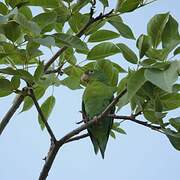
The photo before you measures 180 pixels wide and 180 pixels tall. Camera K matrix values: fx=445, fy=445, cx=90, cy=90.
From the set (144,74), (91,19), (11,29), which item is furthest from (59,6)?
(144,74)

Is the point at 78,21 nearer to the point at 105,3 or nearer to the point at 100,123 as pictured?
the point at 105,3

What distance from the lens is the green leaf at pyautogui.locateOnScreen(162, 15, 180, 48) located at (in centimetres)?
89

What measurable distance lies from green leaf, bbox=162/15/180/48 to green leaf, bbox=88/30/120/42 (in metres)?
0.19

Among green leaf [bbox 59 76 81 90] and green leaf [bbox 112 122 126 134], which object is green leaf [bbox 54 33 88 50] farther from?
green leaf [bbox 112 122 126 134]

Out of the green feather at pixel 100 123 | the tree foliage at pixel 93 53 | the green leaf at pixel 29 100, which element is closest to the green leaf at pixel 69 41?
the tree foliage at pixel 93 53

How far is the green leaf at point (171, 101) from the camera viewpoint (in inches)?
37.6

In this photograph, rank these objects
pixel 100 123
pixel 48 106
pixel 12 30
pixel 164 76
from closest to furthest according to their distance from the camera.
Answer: pixel 164 76, pixel 12 30, pixel 48 106, pixel 100 123

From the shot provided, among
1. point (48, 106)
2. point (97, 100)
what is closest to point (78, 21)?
point (48, 106)

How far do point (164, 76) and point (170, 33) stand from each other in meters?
0.19

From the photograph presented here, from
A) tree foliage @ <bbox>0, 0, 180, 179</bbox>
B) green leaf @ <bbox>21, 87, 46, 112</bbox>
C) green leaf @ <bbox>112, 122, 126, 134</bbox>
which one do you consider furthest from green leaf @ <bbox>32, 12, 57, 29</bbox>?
green leaf @ <bbox>112, 122, 126, 134</bbox>

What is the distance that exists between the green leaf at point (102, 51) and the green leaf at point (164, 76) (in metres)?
0.27

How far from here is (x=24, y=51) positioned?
911 millimetres

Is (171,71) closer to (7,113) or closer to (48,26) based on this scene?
(48,26)

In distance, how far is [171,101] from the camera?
969 millimetres
